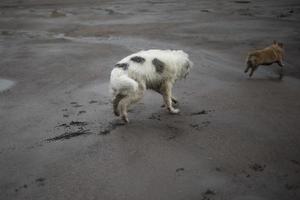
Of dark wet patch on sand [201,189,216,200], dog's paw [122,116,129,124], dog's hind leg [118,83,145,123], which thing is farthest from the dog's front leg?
dark wet patch on sand [201,189,216,200]

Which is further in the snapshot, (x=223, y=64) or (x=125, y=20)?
(x=125, y=20)

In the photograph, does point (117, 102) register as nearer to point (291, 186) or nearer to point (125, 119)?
point (125, 119)

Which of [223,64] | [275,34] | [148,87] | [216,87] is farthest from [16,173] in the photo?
A: [275,34]

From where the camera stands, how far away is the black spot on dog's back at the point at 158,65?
7837 mm

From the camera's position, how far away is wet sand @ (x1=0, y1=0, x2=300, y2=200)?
584cm

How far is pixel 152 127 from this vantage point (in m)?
7.64

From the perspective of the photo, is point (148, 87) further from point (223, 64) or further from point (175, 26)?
point (175, 26)

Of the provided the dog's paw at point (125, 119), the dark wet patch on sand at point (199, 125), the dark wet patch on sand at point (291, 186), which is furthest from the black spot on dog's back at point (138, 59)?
the dark wet patch on sand at point (291, 186)

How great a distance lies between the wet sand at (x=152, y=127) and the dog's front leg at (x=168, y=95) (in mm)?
188

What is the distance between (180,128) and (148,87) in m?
0.99

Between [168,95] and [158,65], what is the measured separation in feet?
2.08

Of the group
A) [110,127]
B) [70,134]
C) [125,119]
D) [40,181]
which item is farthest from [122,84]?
[40,181]

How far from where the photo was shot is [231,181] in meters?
5.74

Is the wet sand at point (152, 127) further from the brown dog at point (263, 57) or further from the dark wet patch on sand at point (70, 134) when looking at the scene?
the brown dog at point (263, 57)
